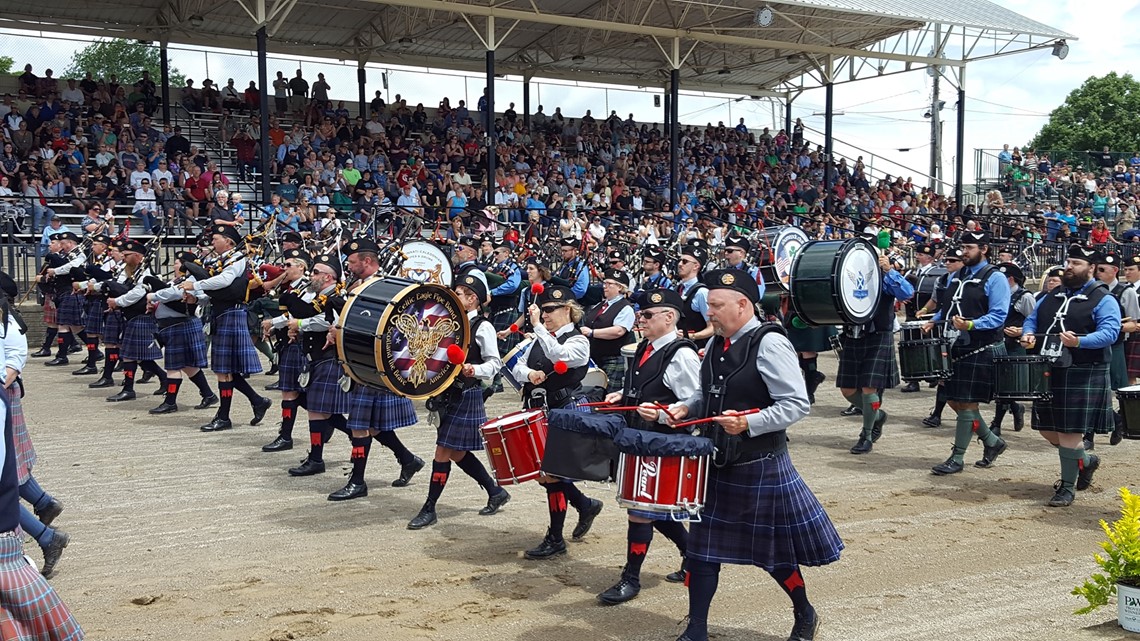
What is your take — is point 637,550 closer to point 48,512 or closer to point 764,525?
point 764,525

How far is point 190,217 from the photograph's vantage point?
15.5 m

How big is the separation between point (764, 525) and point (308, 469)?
13.9 feet

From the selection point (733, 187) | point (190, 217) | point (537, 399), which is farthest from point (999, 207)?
point (537, 399)

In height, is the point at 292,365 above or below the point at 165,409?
above

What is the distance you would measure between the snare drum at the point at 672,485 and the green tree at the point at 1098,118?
4584 centimetres

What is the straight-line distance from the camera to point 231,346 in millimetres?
8898

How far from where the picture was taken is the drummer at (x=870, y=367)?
8414 mm

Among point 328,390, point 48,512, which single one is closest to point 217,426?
point 328,390

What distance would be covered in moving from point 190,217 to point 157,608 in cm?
1171

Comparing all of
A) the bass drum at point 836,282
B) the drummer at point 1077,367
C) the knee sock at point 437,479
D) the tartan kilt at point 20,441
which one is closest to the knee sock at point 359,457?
the knee sock at point 437,479

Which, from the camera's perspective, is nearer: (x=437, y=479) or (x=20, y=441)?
(x=20, y=441)

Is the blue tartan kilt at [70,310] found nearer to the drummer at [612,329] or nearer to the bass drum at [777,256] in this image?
the drummer at [612,329]

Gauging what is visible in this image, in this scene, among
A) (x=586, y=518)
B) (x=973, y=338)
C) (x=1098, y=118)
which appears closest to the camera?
(x=586, y=518)

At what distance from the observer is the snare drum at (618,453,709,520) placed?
13.4ft
